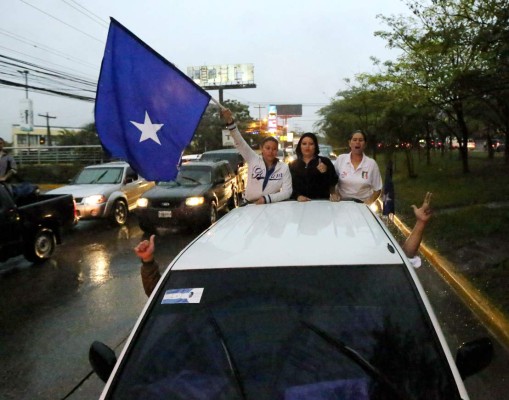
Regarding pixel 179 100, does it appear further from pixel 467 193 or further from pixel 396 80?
pixel 396 80

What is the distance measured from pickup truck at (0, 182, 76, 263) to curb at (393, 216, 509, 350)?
680cm

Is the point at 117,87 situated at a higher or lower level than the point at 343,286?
higher

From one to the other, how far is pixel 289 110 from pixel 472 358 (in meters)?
93.7

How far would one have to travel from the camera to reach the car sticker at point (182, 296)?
7.71ft

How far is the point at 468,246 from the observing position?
28.1 ft

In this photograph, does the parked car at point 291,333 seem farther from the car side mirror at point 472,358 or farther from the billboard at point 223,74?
the billboard at point 223,74

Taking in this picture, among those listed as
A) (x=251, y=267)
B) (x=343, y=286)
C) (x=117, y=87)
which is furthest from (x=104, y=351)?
(x=117, y=87)

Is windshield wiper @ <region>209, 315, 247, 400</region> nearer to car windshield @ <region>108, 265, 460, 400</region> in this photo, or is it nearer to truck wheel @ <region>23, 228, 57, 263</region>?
car windshield @ <region>108, 265, 460, 400</region>

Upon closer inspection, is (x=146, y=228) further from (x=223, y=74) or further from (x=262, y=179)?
(x=223, y=74)

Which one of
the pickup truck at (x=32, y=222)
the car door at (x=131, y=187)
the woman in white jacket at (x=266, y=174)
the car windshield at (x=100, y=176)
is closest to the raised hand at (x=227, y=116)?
the woman in white jacket at (x=266, y=174)

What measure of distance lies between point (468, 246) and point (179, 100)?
630cm

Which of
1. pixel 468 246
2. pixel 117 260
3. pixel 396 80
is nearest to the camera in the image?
pixel 468 246

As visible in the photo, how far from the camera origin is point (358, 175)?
17.6ft

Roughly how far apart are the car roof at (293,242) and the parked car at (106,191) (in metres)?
9.66
